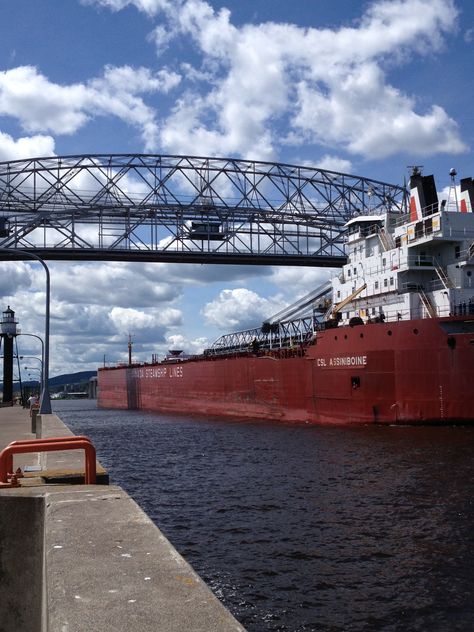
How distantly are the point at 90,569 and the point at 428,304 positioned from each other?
82.0 ft

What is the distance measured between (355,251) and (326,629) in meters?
28.2

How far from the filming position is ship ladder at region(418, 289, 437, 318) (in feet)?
87.0

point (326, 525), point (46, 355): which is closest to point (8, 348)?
point (46, 355)

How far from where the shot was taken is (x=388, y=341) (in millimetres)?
25219

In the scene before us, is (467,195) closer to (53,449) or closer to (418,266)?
(418,266)

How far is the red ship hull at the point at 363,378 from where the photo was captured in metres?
23.5

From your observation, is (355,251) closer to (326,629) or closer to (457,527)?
(457,527)

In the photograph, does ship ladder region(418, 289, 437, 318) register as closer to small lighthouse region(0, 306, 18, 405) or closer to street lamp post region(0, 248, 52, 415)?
street lamp post region(0, 248, 52, 415)

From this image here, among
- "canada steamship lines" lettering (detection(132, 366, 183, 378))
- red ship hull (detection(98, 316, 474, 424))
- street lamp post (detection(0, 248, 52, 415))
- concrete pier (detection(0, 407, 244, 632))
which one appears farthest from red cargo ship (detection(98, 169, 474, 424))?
concrete pier (detection(0, 407, 244, 632))

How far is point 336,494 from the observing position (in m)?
13.4

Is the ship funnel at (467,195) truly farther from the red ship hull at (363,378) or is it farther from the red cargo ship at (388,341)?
the red ship hull at (363,378)

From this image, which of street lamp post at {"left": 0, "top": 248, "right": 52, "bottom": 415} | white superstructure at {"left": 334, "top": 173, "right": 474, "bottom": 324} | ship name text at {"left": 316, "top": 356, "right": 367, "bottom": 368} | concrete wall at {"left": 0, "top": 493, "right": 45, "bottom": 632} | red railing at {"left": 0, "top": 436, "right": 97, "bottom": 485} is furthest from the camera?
ship name text at {"left": 316, "top": 356, "right": 367, "bottom": 368}

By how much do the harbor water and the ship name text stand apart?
5.00 m

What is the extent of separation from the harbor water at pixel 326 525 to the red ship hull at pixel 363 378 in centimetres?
230
